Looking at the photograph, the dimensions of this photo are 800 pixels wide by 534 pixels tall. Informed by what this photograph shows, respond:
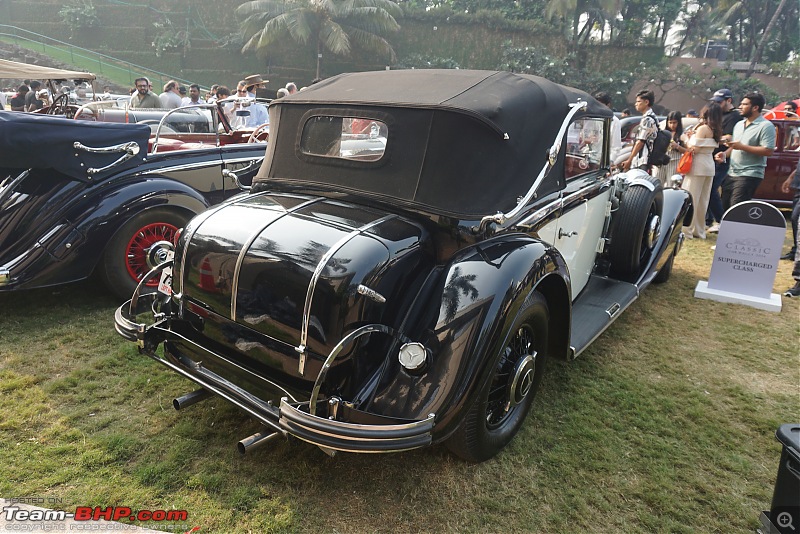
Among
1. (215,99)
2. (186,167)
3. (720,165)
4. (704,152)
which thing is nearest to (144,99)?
(215,99)

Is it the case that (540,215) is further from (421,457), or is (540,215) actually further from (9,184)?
(9,184)

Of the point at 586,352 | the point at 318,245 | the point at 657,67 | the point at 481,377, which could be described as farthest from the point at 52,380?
the point at 657,67

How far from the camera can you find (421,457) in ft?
9.08

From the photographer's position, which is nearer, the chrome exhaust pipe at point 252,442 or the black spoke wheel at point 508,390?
the chrome exhaust pipe at point 252,442

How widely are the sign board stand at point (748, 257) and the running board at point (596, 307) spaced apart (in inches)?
62.1

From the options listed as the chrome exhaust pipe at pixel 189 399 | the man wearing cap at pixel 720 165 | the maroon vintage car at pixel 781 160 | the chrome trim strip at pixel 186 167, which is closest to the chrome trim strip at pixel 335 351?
the chrome exhaust pipe at pixel 189 399

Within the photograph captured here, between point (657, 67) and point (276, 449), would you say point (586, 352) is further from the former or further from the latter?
point (657, 67)

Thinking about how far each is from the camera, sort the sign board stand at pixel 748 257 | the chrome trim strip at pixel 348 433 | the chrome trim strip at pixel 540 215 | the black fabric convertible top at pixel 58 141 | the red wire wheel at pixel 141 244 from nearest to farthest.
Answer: the chrome trim strip at pixel 348 433, the chrome trim strip at pixel 540 215, the black fabric convertible top at pixel 58 141, the red wire wheel at pixel 141 244, the sign board stand at pixel 748 257

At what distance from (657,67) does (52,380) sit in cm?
3957

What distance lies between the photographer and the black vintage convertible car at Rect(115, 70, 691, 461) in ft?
7.55

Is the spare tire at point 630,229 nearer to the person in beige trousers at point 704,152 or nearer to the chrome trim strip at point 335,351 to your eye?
the chrome trim strip at point 335,351

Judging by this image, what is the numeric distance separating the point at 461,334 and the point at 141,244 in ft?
10.7

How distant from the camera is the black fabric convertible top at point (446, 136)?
272 cm

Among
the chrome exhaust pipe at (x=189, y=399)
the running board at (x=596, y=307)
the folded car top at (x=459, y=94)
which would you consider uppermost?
the folded car top at (x=459, y=94)
